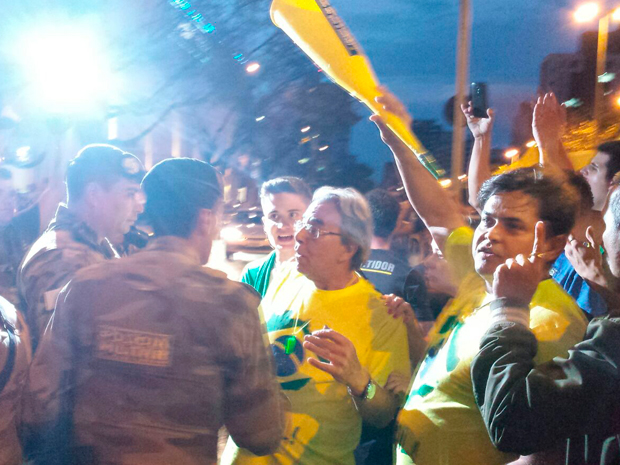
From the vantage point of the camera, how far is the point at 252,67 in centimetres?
128

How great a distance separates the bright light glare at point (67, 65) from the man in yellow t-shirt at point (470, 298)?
71 centimetres

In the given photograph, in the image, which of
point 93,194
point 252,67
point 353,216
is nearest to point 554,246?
point 353,216

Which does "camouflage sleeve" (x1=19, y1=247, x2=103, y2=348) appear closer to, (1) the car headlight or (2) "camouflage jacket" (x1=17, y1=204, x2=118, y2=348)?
(2) "camouflage jacket" (x1=17, y1=204, x2=118, y2=348)

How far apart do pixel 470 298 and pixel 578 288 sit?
0.31m

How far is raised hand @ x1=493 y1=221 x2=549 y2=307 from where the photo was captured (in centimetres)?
111

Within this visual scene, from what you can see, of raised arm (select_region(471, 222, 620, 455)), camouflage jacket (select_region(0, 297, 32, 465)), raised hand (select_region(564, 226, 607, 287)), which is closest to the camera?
raised arm (select_region(471, 222, 620, 455))

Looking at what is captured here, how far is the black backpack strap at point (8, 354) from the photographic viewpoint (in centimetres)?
136

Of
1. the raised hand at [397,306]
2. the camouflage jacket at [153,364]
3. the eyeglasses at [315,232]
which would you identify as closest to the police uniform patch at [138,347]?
the camouflage jacket at [153,364]

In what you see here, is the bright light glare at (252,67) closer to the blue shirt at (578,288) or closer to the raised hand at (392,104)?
the raised hand at (392,104)

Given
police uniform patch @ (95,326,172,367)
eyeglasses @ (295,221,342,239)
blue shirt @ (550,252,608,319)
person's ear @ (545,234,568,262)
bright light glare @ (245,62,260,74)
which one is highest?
bright light glare @ (245,62,260,74)

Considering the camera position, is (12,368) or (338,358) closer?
(338,358)

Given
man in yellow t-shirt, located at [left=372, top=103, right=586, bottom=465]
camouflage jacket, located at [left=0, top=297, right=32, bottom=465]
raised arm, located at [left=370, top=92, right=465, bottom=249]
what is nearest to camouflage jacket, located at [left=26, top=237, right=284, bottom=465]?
camouflage jacket, located at [left=0, top=297, right=32, bottom=465]

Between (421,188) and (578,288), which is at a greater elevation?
(421,188)

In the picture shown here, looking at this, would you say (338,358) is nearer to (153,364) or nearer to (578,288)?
(153,364)
